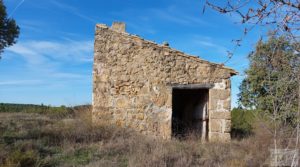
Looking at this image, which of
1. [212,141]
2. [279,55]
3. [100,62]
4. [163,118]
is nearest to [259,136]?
[212,141]

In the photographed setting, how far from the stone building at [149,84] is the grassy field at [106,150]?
0.50m

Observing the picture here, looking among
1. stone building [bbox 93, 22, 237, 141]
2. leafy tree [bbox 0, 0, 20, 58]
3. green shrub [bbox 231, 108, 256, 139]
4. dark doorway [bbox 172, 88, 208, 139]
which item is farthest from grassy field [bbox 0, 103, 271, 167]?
leafy tree [bbox 0, 0, 20, 58]

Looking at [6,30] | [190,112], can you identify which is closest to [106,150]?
[190,112]

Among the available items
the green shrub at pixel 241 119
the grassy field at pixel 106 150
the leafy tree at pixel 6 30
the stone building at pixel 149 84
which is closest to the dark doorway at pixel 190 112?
the stone building at pixel 149 84

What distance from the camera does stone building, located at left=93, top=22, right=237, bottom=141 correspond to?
33.4 feet

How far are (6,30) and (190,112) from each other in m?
13.5

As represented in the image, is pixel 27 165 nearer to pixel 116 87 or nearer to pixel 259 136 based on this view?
pixel 116 87

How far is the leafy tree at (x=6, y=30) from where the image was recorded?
19.4m

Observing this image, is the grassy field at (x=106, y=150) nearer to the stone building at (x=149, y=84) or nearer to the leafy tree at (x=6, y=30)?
the stone building at (x=149, y=84)

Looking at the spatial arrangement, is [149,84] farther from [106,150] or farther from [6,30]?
→ [6,30]

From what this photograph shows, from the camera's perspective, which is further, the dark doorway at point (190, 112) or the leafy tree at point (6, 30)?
the leafy tree at point (6, 30)

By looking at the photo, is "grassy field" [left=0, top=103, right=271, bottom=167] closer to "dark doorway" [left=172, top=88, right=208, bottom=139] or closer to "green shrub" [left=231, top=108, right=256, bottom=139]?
"dark doorway" [left=172, top=88, right=208, bottom=139]

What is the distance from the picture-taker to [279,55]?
2.98m

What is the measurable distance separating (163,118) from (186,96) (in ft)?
10.7
